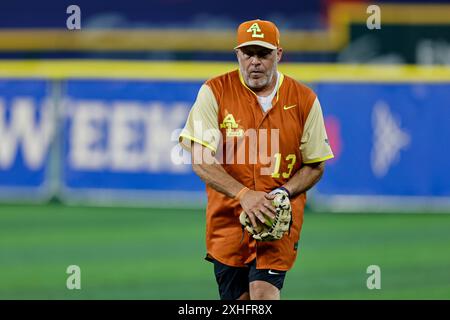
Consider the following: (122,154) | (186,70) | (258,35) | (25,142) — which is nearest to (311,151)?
(258,35)

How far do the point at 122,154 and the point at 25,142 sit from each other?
128 centimetres

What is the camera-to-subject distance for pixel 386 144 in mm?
14562

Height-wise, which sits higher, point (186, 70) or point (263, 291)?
point (186, 70)

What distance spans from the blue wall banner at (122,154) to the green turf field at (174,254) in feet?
1.05

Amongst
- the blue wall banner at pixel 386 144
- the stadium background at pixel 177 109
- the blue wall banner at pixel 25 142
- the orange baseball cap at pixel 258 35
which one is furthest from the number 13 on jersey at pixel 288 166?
the blue wall banner at pixel 25 142

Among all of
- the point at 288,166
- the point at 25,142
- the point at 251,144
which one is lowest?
the point at 288,166

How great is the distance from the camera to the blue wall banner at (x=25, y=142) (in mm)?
14805

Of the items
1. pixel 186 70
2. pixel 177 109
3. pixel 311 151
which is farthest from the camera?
pixel 186 70

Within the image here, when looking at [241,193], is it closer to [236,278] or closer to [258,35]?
[236,278]

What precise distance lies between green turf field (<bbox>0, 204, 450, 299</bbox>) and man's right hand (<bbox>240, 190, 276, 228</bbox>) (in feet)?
9.42

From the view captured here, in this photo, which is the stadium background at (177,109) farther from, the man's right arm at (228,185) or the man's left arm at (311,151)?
the man's right arm at (228,185)

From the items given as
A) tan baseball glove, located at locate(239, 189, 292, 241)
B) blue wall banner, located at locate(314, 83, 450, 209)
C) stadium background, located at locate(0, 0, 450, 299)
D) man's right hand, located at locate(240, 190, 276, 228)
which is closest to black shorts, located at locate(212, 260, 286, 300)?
tan baseball glove, located at locate(239, 189, 292, 241)

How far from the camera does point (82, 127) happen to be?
48.2ft
